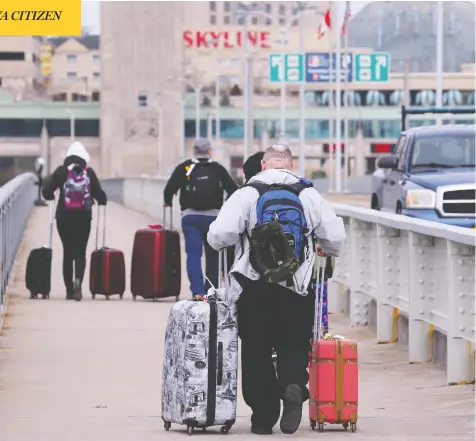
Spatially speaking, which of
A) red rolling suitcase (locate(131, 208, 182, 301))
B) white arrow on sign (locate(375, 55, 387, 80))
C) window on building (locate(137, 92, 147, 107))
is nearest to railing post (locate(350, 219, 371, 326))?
red rolling suitcase (locate(131, 208, 182, 301))

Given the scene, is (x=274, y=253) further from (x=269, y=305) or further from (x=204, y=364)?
(x=204, y=364)

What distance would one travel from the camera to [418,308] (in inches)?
528

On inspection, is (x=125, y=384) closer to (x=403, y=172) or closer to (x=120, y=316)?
(x=120, y=316)

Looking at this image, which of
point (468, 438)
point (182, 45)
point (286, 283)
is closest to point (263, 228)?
point (286, 283)

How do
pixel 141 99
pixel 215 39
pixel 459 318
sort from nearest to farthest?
pixel 459 318, pixel 141 99, pixel 215 39

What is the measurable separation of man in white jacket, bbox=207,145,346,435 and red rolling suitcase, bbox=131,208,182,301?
9833 millimetres

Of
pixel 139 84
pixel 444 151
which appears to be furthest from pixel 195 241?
pixel 139 84

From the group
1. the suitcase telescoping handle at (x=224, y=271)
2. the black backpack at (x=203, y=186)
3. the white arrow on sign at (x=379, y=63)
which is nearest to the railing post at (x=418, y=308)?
the suitcase telescoping handle at (x=224, y=271)

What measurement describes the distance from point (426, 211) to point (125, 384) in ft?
35.7

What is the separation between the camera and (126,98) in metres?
178

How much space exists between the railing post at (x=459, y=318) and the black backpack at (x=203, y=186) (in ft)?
18.0

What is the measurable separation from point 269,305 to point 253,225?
0.43 metres

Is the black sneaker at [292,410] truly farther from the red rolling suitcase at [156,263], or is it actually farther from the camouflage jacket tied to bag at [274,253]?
the red rolling suitcase at [156,263]

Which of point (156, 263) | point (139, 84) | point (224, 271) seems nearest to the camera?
point (224, 271)
